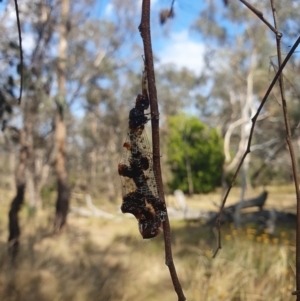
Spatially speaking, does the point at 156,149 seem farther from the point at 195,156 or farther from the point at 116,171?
the point at 195,156

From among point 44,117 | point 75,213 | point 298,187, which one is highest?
point 44,117

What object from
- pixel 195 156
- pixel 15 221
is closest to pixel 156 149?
pixel 15 221

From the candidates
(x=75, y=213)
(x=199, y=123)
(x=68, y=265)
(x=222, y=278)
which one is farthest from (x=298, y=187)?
(x=199, y=123)

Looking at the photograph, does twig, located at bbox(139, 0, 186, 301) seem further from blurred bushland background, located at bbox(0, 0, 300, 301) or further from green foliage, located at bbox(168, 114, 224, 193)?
green foliage, located at bbox(168, 114, 224, 193)

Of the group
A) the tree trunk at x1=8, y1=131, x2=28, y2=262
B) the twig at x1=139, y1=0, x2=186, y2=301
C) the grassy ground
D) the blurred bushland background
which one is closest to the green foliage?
the blurred bushland background

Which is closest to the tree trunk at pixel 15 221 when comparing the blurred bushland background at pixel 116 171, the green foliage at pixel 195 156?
the blurred bushland background at pixel 116 171

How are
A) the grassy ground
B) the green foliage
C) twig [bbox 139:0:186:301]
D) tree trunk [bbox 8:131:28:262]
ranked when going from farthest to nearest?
the green foliage, tree trunk [bbox 8:131:28:262], the grassy ground, twig [bbox 139:0:186:301]

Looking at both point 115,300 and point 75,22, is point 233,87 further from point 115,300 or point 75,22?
point 115,300

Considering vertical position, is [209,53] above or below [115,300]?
above
